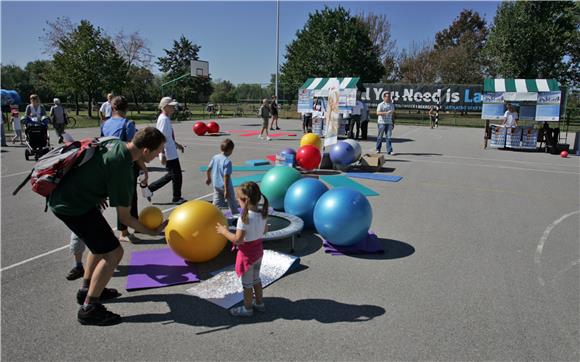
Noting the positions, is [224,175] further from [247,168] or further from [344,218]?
[247,168]

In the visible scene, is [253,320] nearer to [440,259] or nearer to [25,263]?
[440,259]

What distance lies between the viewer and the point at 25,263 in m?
5.31

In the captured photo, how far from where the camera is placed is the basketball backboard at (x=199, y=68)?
40.7 meters

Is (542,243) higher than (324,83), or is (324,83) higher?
(324,83)

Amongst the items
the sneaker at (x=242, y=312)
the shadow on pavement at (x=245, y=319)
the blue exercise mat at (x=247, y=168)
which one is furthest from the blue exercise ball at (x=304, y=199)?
the blue exercise mat at (x=247, y=168)

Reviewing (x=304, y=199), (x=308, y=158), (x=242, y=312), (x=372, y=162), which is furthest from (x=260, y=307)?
(x=372, y=162)

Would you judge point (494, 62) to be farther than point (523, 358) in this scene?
Yes

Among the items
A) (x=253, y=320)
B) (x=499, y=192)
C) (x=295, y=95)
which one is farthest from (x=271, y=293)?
(x=295, y=95)

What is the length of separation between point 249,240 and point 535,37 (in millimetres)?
39375

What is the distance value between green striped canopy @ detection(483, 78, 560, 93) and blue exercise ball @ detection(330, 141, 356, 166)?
33.6 ft

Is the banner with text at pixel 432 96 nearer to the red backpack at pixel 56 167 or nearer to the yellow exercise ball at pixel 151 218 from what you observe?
the yellow exercise ball at pixel 151 218

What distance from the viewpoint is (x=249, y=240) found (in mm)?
3941

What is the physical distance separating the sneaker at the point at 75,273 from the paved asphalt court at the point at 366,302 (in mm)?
102

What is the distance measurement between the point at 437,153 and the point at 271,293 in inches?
543
